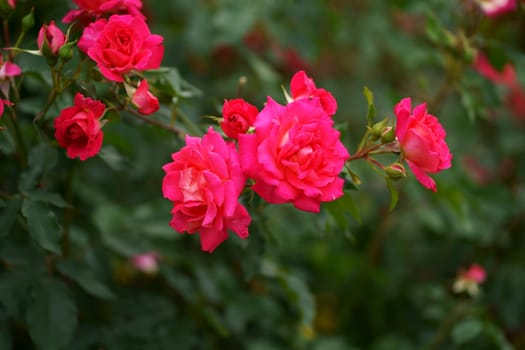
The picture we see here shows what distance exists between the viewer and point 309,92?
881 mm

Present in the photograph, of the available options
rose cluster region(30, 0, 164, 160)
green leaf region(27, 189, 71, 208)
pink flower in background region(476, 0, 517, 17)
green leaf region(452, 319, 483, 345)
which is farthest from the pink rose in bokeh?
green leaf region(452, 319, 483, 345)

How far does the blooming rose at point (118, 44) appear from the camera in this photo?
83 centimetres

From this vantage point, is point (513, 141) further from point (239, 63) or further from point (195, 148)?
point (195, 148)

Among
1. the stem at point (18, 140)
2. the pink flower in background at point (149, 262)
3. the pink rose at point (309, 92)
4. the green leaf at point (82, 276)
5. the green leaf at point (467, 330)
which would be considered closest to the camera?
the pink rose at point (309, 92)

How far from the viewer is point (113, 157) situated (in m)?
1.07

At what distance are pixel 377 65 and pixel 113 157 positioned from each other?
193 cm

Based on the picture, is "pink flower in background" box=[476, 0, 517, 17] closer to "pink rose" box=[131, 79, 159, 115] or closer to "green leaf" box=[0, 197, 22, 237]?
"pink rose" box=[131, 79, 159, 115]

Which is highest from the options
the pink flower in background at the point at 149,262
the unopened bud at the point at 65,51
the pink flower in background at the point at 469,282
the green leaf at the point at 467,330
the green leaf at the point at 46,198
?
the unopened bud at the point at 65,51

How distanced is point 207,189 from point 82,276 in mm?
471

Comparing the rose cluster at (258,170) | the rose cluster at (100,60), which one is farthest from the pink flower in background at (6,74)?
the rose cluster at (258,170)

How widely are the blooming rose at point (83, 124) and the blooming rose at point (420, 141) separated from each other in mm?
413

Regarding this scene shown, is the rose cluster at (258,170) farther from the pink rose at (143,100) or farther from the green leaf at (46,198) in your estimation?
the green leaf at (46,198)

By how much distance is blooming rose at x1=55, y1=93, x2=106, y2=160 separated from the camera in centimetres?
85

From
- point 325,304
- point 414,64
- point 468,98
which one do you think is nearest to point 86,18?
point 468,98
